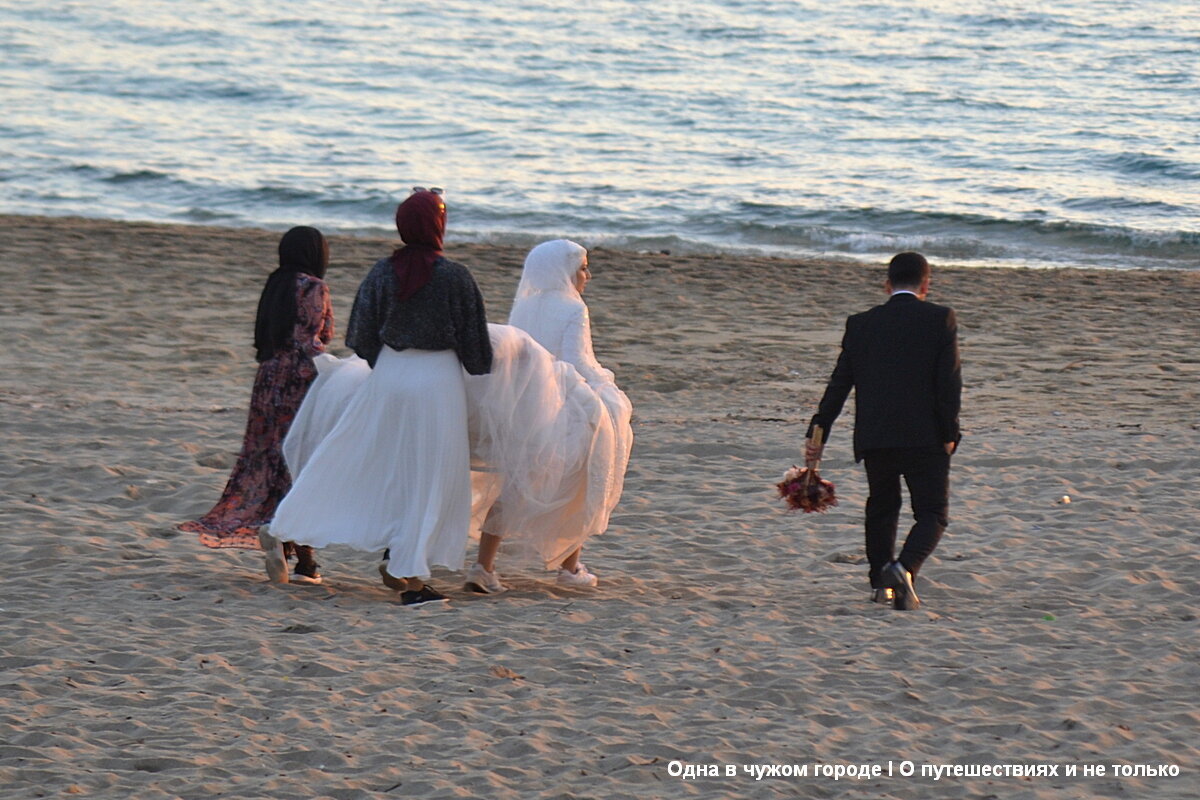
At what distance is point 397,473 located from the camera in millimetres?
5984

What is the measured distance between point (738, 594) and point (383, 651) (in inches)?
71.8

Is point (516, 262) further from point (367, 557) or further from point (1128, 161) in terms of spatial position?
point (1128, 161)

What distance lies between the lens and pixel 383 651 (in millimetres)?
5555

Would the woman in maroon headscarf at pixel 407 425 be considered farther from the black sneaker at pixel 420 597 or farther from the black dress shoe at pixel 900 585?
the black dress shoe at pixel 900 585

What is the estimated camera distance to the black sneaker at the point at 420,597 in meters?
6.25

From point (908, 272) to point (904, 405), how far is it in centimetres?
55

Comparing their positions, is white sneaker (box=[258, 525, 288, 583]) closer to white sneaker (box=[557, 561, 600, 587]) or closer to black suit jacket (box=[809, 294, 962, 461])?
white sneaker (box=[557, 561, 600, 587])

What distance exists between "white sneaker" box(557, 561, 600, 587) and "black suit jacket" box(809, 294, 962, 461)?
1.50m

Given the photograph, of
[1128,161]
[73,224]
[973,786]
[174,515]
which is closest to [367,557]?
[174,515]

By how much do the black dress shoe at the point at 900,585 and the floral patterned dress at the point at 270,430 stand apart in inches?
102

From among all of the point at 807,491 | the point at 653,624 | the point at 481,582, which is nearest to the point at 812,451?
the point at 807,491

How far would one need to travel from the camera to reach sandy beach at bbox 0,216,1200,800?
450 cm

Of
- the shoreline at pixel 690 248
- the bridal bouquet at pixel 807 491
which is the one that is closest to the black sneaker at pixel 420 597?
the bridal bouquet at pixel 807 491

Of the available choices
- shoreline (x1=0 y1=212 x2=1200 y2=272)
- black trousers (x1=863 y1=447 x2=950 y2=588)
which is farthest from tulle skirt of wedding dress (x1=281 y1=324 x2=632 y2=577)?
shoreline (x1=0 y1=212 x2=1200 y2=272)
